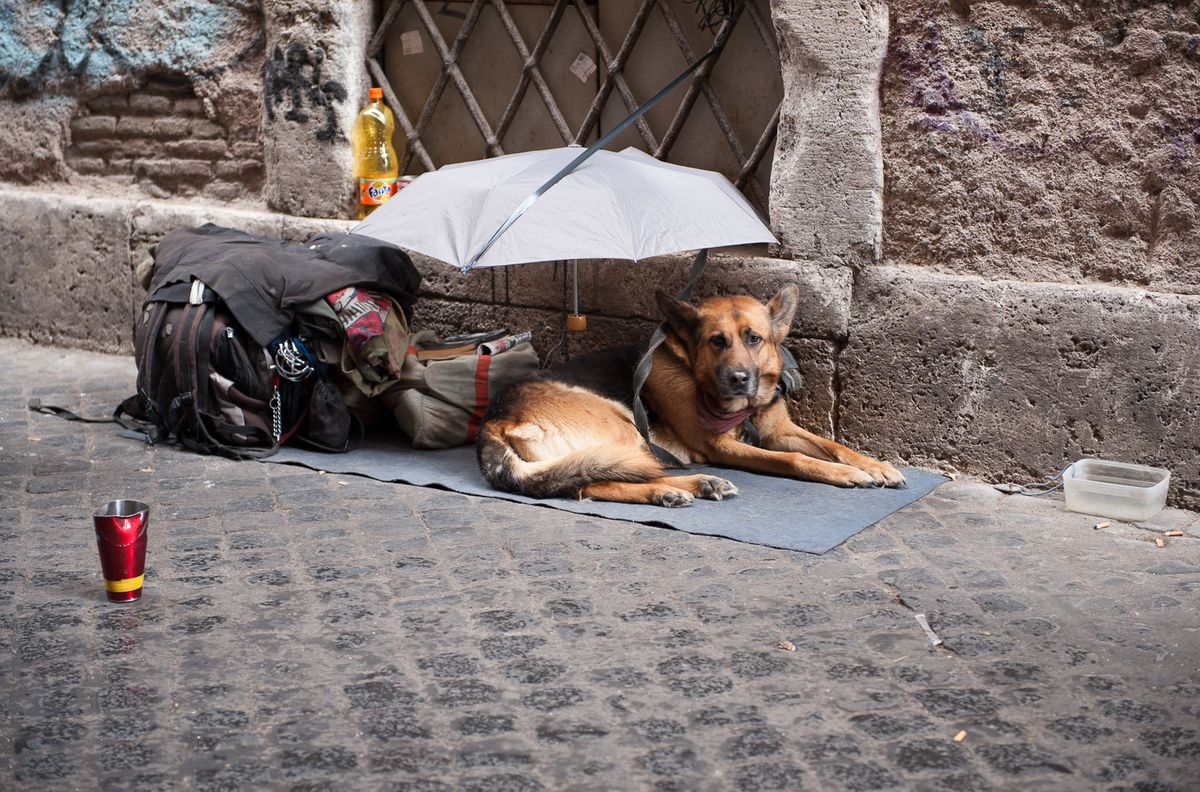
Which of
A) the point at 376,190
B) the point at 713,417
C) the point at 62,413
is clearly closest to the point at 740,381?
the point at 713,417

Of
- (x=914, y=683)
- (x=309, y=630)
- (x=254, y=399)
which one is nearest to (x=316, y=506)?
(x=254, y=399)

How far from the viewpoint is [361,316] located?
5398 millimetres

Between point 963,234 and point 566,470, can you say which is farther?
point 963,234

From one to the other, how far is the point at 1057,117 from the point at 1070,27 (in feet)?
1.09

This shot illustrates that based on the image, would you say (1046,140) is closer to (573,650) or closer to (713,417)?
(713,417)

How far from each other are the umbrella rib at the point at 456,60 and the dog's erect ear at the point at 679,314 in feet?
5.33

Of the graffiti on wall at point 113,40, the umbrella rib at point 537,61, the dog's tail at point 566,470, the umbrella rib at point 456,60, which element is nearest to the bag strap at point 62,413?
the graffiti on wall at point 113,40

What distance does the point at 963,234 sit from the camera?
5086 millimetres

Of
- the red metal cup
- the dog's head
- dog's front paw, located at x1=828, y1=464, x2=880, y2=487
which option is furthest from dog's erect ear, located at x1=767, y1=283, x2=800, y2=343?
the red metal cup

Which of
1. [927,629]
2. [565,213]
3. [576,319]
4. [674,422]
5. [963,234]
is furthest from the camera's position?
[576,319]

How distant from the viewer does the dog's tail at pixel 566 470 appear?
15.7 feet

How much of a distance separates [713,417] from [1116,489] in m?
1.56

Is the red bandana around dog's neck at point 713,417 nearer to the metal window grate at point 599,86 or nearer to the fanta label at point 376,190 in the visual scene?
the metal window grate at point 599,86

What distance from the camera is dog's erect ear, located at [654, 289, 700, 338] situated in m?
5.12
